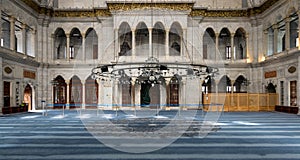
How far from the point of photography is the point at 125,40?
25938mm

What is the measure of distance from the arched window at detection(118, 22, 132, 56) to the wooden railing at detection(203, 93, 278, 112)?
8.05m

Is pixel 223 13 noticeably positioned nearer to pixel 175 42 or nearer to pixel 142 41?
pixel 175 42

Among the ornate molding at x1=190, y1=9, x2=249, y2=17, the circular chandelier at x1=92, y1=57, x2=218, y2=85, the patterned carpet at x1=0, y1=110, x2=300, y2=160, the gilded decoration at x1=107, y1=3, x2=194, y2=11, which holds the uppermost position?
the gilded decoration at x1=107, y1=3, x2=194, y2=11

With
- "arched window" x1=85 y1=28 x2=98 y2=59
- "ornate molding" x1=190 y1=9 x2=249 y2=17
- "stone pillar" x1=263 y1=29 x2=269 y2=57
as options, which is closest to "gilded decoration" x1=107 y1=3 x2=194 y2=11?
"ornate molding" x1=190 y1=9 x2=249 y2=17

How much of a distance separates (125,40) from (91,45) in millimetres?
2969

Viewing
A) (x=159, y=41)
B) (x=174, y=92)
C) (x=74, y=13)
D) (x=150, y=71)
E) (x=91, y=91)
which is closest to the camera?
(x=150, y=71)

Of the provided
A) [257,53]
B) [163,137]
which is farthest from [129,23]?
[163,137]

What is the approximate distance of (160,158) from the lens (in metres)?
6.37

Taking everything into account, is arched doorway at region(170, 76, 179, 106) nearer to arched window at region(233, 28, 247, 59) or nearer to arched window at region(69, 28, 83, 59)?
arched window at region(233, 28, 247, 59)

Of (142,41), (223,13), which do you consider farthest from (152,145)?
(142,41)

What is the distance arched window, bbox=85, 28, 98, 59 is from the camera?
2595cm

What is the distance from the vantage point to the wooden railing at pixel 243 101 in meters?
21.6

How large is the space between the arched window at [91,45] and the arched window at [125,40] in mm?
2215

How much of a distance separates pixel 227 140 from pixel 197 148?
156 centimetres
